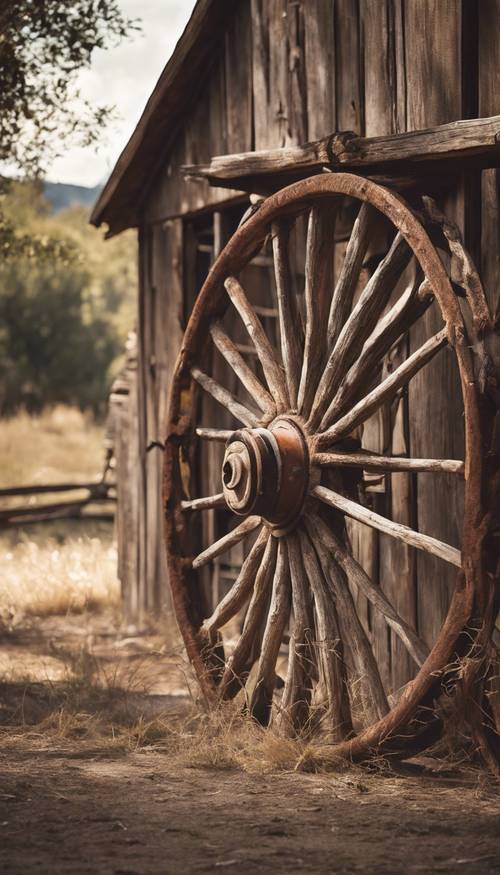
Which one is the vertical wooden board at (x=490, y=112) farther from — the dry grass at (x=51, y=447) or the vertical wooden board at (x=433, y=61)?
the dry grass at (x=51, y=447)

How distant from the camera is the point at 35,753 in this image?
5.45 metres

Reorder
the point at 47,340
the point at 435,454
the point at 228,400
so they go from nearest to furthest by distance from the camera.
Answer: the point at 435,454
the point at 228,400
the point at 47,340

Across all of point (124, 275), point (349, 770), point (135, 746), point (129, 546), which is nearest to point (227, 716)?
point (135, 746)

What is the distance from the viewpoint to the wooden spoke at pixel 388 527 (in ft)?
15.5

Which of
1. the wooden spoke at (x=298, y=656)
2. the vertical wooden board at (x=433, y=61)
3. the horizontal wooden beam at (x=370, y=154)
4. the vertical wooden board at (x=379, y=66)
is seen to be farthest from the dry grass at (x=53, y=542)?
the vertical wooden board at (x=433, y=61)

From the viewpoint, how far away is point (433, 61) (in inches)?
217

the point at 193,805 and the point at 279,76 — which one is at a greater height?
the point at 279,76

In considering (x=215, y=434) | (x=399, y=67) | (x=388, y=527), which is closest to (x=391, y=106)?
(x=399, y=67)

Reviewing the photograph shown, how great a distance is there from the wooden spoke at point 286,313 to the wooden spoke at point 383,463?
1.52 ft

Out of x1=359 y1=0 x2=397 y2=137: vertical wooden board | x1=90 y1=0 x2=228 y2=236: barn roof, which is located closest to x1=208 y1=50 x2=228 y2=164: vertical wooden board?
x1=90 y1=0 x2=228 y2=236: barn roof

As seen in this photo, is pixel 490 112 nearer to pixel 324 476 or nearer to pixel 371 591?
pixel 324 476

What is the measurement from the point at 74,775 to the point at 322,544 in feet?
5.11

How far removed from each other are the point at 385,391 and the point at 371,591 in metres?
0.91

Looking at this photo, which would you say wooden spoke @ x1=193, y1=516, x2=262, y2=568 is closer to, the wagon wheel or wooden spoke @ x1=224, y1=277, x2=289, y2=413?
the wagon wheel
